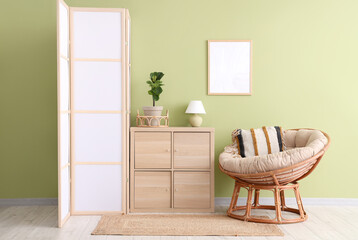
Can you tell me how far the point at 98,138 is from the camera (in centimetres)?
378

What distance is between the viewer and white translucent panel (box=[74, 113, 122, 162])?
3.77m

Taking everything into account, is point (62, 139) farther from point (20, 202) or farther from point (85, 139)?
point (20, 202)

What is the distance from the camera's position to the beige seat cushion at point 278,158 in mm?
3383

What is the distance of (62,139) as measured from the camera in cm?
345

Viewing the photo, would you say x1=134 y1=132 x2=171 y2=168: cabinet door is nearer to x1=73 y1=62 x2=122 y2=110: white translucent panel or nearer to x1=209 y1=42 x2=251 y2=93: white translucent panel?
x1=73 y1=62 x2=122 y2=110: white translucent panel

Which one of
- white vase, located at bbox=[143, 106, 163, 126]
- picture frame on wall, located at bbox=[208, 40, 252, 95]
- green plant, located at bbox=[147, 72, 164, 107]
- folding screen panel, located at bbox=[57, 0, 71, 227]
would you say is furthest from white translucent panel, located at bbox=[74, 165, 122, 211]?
picture frame on wall, located at bbox=[208, 40, 252, 95]

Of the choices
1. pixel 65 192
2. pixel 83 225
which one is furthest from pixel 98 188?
pixel 83 225

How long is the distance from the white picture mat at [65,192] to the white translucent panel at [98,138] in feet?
0.67

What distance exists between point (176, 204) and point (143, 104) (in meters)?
1.13

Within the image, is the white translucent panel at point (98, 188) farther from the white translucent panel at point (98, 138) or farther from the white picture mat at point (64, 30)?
the white picture mat at point (64, 30)

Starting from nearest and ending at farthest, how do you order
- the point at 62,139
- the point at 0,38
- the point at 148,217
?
the point at 62,139 < the point at 148,217 < the point at 0,38

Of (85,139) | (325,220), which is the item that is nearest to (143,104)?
(85,139)

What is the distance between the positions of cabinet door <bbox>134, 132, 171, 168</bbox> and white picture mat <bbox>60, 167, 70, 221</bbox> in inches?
26.2

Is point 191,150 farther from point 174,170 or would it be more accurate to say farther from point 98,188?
point 98,188
